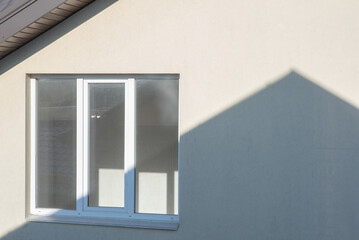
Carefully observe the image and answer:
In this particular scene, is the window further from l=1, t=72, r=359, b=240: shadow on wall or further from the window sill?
l=1, t=72, r=359, b=240: shadow on wall

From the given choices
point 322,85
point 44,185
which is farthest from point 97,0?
point 322,85

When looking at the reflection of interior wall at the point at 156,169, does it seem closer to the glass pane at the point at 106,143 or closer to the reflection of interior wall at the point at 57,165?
the glass pane at the point at 106,143

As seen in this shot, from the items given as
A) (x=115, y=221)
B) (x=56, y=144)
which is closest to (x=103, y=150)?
(x=56, y=144)

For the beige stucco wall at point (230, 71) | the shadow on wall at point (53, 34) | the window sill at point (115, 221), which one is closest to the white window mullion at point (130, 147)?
the window sill at point (115, 221)

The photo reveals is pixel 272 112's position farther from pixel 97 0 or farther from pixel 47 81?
pixel 47 81

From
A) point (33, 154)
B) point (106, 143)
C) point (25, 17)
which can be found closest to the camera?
point (25, 17)

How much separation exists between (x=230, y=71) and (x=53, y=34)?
7.62 feet

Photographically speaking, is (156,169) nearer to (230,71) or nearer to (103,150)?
(103,150)

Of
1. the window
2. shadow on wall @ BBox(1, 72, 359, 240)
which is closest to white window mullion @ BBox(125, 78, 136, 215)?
the window

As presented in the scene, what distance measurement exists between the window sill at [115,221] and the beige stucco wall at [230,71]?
8 centimetres

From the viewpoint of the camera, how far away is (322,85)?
18.1 feet

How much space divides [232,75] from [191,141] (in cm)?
94

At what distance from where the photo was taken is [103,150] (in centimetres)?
626

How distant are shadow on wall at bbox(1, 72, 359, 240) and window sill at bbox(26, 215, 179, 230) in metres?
0.10
